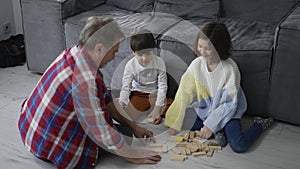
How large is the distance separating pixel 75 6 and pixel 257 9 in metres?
1.22

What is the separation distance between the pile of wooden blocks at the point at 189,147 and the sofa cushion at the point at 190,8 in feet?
2.98

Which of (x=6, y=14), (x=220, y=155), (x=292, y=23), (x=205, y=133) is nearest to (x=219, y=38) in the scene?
(x=292, y=23)

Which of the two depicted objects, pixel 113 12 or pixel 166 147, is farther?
pixel 113 12

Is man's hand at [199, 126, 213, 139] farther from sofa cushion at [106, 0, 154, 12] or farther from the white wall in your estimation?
the white wall

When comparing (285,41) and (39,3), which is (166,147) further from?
(39,3)

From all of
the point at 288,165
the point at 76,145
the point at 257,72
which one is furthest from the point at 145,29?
the point at 288,165

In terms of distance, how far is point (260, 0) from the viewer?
2.99 meters

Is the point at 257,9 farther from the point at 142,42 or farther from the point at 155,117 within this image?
the point at 155,117

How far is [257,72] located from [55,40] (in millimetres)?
1366

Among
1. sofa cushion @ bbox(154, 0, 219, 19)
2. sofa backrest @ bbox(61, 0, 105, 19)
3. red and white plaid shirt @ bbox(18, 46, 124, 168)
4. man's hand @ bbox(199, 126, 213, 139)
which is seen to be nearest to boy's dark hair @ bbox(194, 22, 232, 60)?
man's hand @ bbox(199, 126, 213, 139)

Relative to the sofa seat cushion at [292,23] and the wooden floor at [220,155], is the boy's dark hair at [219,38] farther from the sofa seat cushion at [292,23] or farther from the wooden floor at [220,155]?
the wooden floor at [220,155]

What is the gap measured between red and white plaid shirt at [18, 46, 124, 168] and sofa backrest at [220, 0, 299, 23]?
49.7 inches

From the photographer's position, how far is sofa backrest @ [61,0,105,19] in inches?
119

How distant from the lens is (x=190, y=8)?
3.08 m
